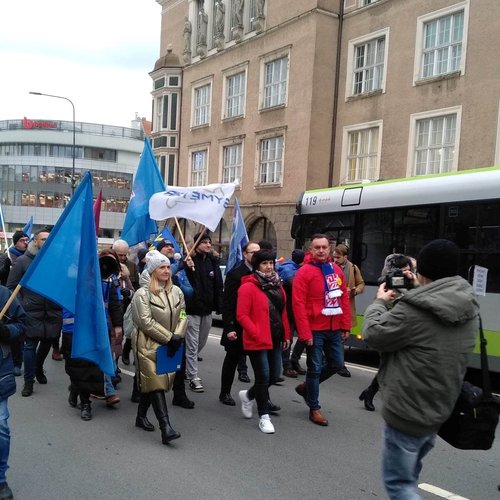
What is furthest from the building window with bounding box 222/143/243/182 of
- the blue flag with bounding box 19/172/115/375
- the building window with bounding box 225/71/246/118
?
the blue flag with bounding box 19/172/115/375

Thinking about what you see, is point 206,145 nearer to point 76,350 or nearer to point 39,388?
point 39,388

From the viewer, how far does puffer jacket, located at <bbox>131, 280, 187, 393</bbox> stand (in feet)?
15.8

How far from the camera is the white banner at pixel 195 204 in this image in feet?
25.0

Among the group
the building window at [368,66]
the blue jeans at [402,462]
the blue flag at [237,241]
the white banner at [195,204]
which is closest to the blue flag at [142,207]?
the white banner at [195,204]

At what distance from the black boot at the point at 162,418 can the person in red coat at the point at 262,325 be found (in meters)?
0.95

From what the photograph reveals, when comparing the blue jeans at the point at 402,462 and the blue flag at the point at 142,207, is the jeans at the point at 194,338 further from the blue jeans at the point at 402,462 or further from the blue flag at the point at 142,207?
the blue jeans at the point at 402,462

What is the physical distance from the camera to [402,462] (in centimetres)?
272

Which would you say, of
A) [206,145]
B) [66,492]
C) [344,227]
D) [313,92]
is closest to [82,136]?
[206,145]

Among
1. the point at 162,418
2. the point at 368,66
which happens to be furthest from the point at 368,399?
the point at 368,66

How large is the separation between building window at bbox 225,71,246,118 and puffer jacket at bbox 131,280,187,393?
21696 millimetres

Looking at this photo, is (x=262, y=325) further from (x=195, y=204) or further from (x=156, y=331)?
(x=195, y=204)

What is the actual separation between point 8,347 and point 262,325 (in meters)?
2.42

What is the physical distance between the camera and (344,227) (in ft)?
31.4

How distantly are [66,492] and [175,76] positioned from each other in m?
28.9
